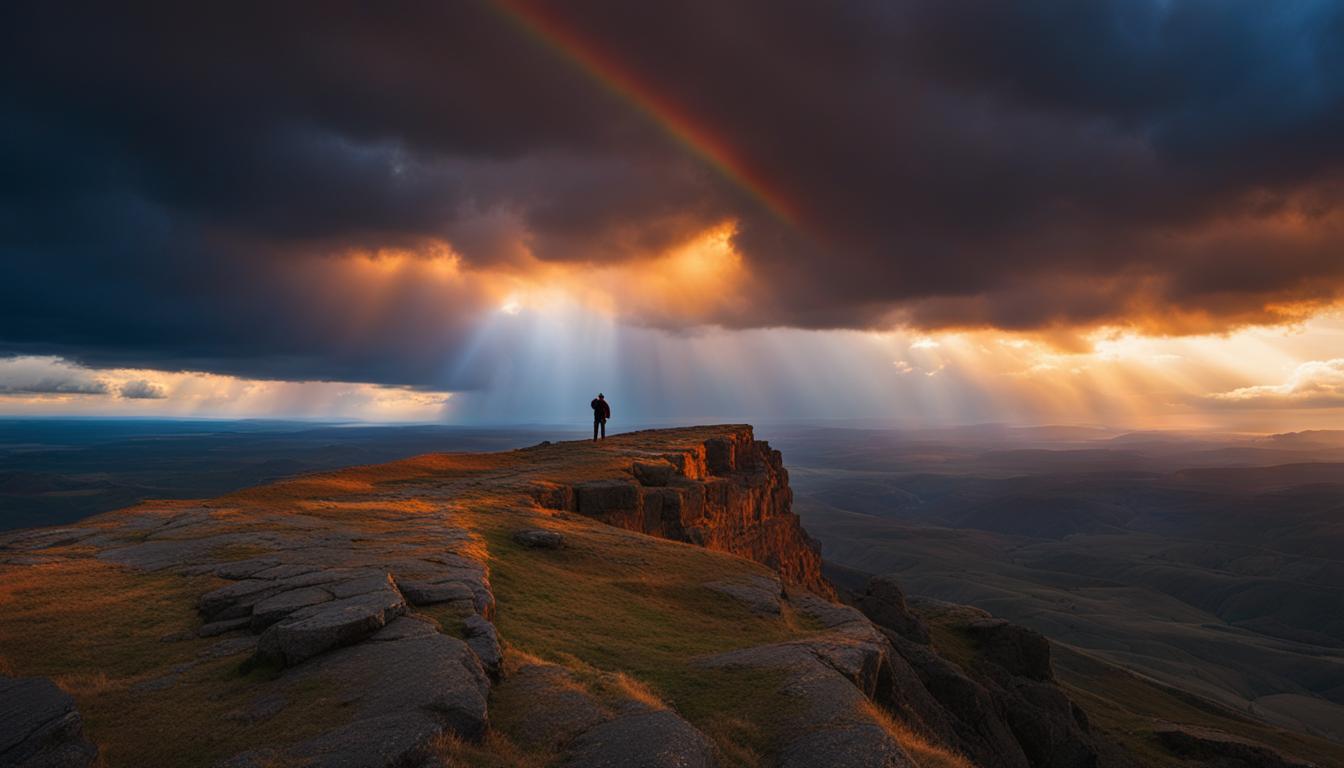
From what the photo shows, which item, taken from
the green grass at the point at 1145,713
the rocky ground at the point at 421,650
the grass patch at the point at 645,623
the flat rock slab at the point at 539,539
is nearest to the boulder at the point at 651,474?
the rocky ground at the point at 421,650

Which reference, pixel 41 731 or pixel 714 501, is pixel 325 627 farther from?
pixel 714 501

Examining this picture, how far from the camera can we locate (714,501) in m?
58.7

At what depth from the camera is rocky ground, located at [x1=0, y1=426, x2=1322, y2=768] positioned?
10484mm

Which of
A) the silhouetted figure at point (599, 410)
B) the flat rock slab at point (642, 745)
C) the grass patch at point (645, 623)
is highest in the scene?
the silhouetted figure at point (599, 410)

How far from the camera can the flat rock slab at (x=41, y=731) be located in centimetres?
898

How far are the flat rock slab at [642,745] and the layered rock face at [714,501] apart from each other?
28.3 m

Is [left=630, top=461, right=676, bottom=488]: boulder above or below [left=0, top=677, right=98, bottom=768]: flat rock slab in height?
above

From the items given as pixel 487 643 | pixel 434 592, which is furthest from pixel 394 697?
pixel 434 592

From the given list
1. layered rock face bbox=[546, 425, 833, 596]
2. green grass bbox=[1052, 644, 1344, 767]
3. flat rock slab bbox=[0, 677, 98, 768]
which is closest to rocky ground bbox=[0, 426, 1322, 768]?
flat rock slab bbox=[0, 677, 98, 768]

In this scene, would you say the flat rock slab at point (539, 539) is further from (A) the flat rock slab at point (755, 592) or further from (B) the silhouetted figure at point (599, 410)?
(B) the silhouetted figure at point (599, 410)

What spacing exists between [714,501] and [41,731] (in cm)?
5144

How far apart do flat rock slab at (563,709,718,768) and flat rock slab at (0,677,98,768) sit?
23.6 ft

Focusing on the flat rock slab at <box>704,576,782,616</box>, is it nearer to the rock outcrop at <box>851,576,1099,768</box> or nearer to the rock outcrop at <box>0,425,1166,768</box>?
the rock outcrop at <box>0,425,1166,768</box>

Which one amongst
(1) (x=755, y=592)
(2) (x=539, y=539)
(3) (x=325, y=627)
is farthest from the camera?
(2) (x=539, y=539)
